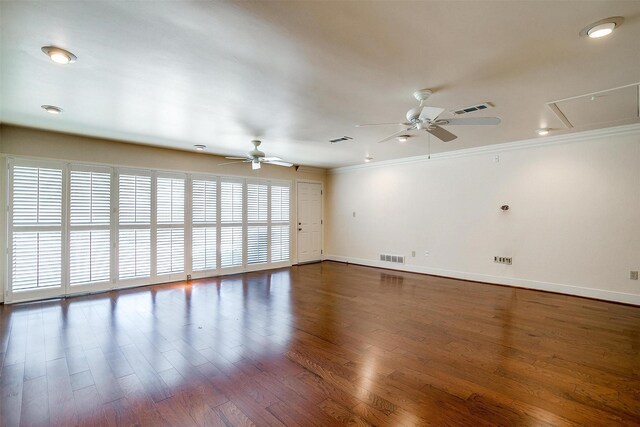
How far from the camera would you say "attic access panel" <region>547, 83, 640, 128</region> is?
10.4 feet

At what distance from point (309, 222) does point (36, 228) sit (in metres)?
5.55

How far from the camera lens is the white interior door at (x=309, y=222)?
321 inches

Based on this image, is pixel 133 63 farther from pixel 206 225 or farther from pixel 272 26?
pixel 206 225

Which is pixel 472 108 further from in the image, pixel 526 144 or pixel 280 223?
pixel 280 223

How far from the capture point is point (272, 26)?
6.64 feet

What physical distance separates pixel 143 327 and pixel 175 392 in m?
1.62

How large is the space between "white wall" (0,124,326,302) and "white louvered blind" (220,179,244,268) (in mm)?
352

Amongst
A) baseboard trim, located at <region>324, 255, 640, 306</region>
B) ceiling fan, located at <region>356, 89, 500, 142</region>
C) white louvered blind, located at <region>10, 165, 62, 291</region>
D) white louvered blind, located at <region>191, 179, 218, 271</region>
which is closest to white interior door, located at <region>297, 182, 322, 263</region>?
baseboard trim, located at <region>324, 255, 640, 306</region>

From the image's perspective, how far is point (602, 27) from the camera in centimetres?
200

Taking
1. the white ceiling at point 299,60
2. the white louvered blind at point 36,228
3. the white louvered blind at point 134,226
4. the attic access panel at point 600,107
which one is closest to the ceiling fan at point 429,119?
the white ceiling at point 299,60

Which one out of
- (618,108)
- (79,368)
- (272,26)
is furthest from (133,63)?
(618,108)

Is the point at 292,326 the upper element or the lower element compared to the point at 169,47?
lower

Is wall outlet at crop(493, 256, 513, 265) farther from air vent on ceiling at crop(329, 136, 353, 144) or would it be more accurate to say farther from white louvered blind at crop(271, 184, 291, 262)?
white louvered blind at crop(271, 184, 291, 262)

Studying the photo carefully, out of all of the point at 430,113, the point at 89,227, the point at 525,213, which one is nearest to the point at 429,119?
the point at 430,113
